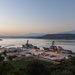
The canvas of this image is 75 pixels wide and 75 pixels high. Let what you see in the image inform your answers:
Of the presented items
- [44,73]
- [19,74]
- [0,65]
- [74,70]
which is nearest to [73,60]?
[74,70]

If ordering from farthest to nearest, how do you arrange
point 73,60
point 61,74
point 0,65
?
point 73,60 → point 0,65 → point 61,74

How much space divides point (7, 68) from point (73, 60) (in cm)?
598

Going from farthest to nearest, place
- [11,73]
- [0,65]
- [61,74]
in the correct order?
[0,65] < [11,73] < [61,74]

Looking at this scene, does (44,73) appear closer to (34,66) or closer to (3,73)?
(34,66)

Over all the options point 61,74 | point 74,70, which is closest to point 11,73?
point 61,74

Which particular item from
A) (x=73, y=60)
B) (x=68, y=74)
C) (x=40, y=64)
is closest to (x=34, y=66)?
(x=40, y=64)

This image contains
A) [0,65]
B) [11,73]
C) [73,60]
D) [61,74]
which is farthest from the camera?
[73,60]

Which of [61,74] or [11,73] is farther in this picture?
[11,73]

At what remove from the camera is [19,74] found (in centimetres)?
1460

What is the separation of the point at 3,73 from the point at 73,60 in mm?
6513

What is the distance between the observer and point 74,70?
49.8ft

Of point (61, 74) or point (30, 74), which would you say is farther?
point (30, 74)

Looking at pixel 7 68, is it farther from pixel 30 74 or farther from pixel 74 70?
pixel 74 70

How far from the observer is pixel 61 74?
12.7 m
